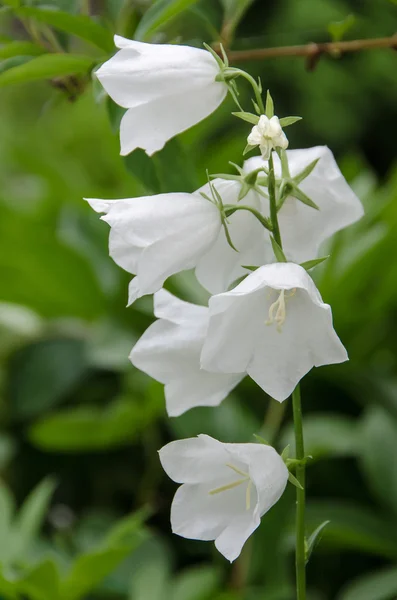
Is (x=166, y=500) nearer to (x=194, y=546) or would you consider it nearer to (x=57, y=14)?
(x=194, y=546)

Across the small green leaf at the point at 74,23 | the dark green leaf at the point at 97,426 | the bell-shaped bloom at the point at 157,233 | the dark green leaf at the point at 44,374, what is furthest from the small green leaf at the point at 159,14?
the dark green leaf at the point at 44,374

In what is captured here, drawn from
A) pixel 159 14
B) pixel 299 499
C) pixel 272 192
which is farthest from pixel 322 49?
pixel 299 499

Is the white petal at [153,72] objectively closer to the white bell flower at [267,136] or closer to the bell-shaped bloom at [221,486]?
the white bell flower at [267,136]

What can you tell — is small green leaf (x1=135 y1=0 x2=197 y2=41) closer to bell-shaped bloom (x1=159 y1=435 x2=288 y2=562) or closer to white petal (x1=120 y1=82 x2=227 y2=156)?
white petal (x1=120 y1=82 x2=227 y2=156)

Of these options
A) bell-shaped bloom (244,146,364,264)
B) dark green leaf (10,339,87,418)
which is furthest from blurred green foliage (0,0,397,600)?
bell-shaped bloom (244,146,364,264)

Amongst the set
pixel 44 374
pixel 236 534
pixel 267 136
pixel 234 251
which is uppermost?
pixel 267 136

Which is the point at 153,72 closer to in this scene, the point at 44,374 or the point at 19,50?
the point at 19,50
